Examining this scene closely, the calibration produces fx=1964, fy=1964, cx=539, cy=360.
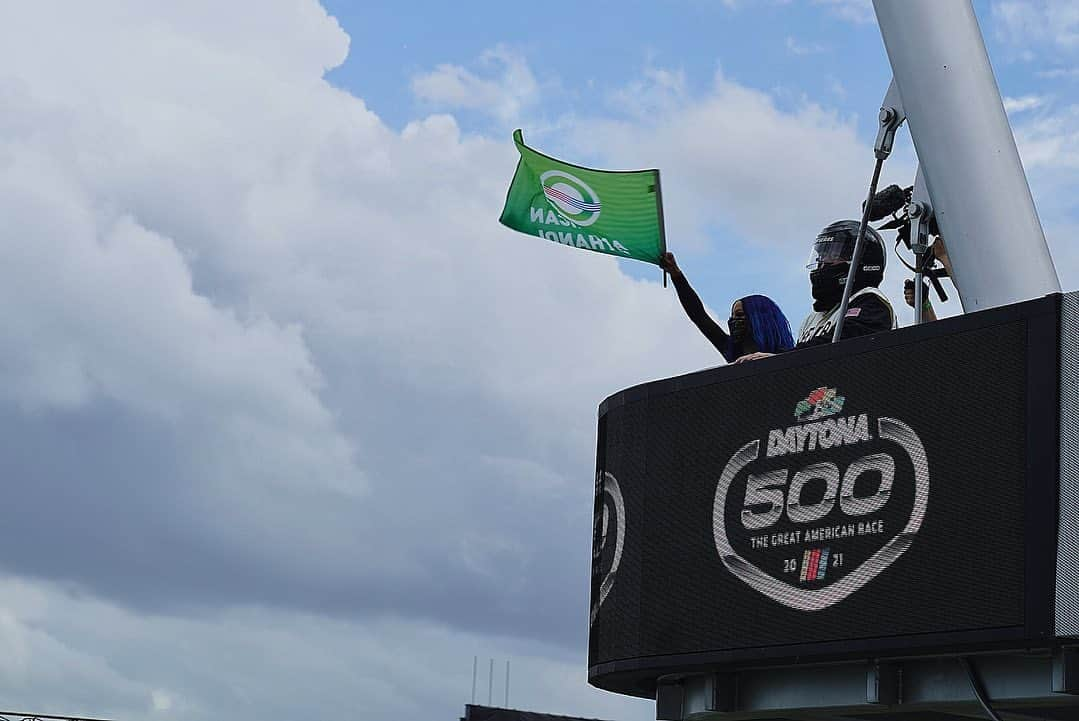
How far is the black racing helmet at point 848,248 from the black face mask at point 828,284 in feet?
0.17

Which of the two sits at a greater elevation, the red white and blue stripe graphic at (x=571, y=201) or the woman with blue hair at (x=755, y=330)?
the red white and blue stripe graphic at (x=571, y=201)

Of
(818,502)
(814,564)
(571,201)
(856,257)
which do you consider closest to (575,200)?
(571,201)

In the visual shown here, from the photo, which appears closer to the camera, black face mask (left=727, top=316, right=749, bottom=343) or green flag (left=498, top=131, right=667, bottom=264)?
black face mask (left=727, top=316, right=749, bottom=343)

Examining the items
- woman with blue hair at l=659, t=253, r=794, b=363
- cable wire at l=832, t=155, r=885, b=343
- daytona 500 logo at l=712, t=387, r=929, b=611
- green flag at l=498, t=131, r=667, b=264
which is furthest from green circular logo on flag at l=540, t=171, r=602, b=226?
daytona 500 logo at l=712, t=387, r=929, b=611

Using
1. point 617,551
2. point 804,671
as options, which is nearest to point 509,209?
point 617,551

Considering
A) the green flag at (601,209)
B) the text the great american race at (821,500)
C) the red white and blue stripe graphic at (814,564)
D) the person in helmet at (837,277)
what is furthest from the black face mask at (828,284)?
the red white and blue stripe graphic at (814,564)

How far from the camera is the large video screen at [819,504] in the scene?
10.1 m

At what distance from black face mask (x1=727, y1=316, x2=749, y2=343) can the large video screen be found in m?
1.23

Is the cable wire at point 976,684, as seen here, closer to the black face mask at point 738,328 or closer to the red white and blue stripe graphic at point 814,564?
the red white and blue stripe graphic at point 814,564

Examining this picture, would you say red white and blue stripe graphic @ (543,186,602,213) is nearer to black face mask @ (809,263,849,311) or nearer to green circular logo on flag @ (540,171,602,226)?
green circular logo on flag @ (540,171,602,226)

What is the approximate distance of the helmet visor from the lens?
42.9 ft

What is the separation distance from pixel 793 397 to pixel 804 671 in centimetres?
161

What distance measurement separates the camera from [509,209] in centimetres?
1451

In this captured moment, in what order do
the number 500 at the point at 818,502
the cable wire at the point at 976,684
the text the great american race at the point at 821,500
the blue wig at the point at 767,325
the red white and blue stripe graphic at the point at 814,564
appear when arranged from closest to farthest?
the text the great american race at the point at 821,500 → the cable wire at the point at 976,684 → the number 500 at the point at 818,502 → the red white and blue stripe graphic at the point at 814,564 → the blue wig at the point at 767,325
